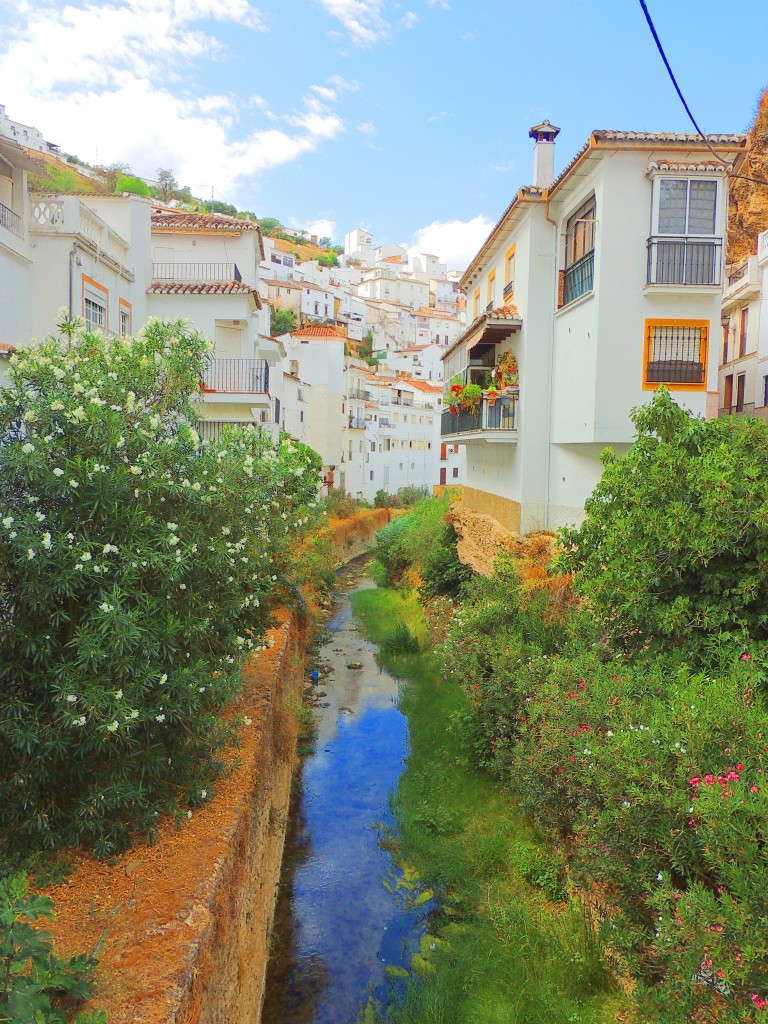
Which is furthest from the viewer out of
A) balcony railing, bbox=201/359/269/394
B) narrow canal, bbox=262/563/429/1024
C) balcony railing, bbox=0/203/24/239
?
balcony railing, bbox=201/359/269/394

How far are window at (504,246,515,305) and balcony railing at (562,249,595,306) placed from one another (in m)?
2.78

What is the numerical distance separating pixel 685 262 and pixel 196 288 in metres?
15.5

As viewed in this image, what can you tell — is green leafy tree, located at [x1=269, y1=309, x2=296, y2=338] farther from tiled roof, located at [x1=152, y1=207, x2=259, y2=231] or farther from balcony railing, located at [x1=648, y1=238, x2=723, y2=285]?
balcony railing, located at [x1=648, y1=238, x2=723, y2=285]

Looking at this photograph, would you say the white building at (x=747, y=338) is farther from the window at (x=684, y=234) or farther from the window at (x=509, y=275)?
the window at (x=684, y=234)

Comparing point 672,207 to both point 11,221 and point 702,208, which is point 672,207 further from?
point 11,221

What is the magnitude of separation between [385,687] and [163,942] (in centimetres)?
1531

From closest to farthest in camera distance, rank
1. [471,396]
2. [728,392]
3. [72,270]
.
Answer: [72,270] < [471,396] < [728,392]

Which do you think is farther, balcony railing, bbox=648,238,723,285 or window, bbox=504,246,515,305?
window, bbox=504,246,515,305

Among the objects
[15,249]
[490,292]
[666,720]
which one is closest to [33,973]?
[666,720]

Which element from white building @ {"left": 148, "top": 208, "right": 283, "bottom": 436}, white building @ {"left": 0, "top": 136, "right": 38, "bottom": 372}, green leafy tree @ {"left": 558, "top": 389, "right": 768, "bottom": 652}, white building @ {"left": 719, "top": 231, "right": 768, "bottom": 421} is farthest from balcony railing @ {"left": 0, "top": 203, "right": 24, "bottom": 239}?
white building @ {"left": 719, "top": 231, "right": 768, "bottom": 421}

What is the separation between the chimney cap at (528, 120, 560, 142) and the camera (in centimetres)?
1933

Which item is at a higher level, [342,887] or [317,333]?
[317,333]

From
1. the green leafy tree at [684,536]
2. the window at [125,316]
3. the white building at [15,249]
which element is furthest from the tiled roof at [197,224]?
the green leafy tree at [684,536]

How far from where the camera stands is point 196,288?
24062mm
